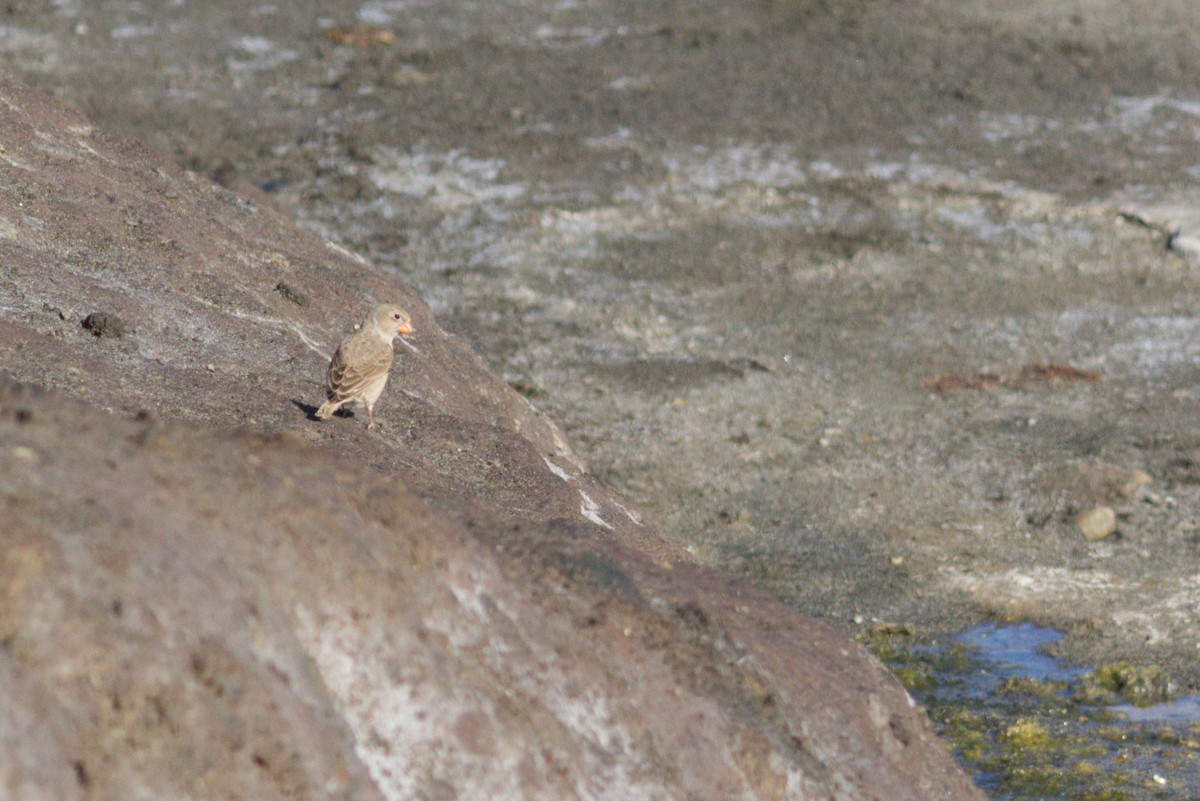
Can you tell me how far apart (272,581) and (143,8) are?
1312 cm

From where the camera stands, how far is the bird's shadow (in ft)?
17.5

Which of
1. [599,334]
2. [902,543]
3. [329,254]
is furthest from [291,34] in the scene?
[902,543]

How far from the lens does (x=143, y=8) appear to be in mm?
15102

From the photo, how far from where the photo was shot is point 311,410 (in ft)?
17.9

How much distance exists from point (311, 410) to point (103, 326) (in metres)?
0.76

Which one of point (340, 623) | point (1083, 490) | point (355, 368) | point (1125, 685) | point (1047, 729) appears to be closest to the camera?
point (340, 623)

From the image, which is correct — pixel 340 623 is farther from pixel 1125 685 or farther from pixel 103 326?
pixel 1125 685

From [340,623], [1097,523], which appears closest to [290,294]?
[340,623]

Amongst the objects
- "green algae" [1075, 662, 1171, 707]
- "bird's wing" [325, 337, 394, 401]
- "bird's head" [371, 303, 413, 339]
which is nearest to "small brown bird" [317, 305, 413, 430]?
"bird's wing" [325, 337, 394, 401]

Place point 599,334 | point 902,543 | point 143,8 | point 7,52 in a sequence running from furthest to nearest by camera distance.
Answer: point 143,8 → point 7,52 → point 599,334 → point 902,543

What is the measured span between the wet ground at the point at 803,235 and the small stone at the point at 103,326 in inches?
105

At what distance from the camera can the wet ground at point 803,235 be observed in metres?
7.85

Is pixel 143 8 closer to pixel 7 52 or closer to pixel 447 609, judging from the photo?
pixel 7 52

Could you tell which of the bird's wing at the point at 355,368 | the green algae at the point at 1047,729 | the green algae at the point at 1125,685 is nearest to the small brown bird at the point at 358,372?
the bird's wing at the point at 355,368
